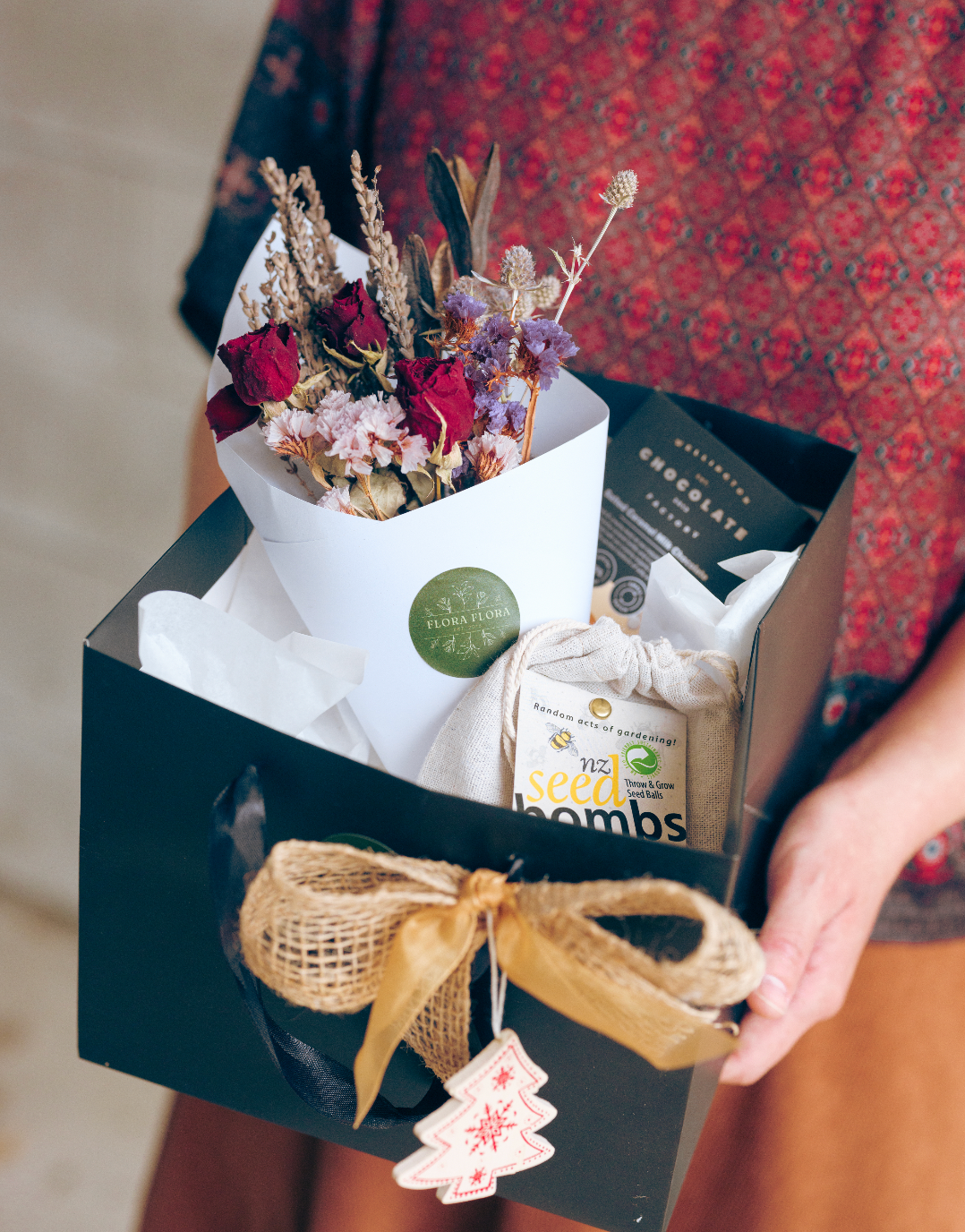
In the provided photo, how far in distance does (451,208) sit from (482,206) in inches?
0.8

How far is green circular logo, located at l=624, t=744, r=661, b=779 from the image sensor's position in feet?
1.79

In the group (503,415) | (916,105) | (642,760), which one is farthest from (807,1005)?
(916,105)

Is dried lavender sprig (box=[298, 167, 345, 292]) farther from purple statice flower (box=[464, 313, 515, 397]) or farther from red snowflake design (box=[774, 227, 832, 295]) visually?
red snowflake design (box=[774, 227, 832, 295])

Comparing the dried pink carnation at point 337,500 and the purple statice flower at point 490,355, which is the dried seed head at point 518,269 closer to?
the purple statice flower at point 490,355

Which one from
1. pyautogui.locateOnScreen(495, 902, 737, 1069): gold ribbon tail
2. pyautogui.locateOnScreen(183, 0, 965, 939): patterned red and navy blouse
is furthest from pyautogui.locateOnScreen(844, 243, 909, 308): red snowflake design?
pyautogui.locateOnScreen(495, 902, 737, 1069): gold ribbon tail

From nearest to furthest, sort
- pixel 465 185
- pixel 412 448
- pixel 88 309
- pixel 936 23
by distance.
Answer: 1. pixel 412 448
2. pixel 465 185
3. pixel 936 23
4. pixel 88 309

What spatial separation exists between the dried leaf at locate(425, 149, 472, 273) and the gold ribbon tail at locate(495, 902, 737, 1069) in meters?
0.43

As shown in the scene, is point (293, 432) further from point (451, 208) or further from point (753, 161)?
point (753, 161)

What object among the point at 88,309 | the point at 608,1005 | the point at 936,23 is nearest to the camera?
the point at 608,1005

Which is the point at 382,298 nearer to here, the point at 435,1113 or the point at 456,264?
the point at 456,264

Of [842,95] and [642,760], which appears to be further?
[842,95]

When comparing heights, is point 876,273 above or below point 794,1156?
above

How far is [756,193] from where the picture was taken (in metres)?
0.79

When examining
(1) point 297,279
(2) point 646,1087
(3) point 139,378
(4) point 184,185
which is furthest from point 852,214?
(3) point 139,378
